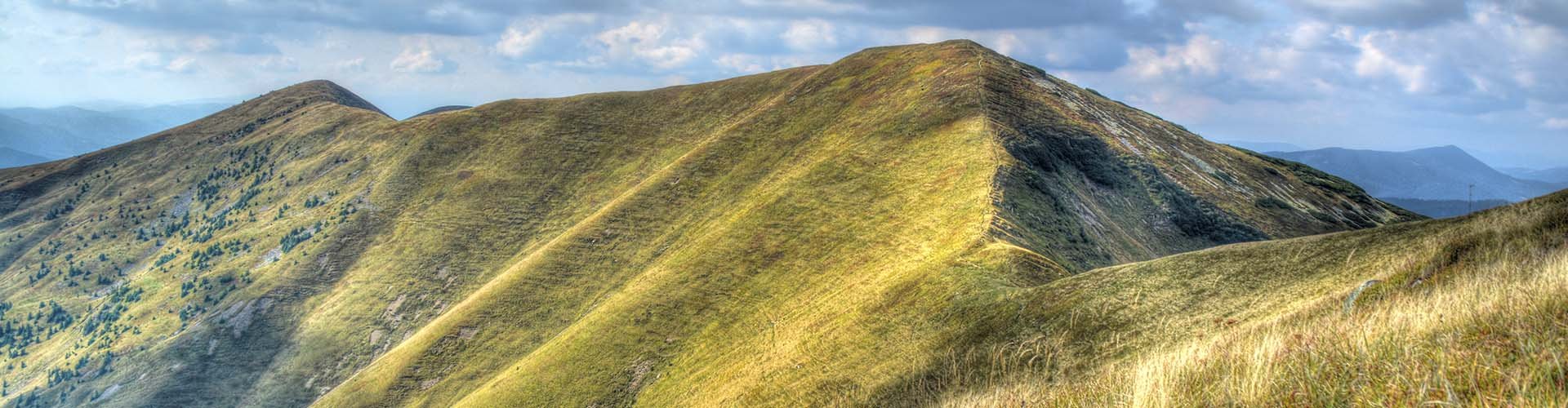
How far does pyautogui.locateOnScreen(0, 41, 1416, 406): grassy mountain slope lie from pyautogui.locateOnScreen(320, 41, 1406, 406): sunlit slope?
0.41m

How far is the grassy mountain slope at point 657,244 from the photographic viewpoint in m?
67.3

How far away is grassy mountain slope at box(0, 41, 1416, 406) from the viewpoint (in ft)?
221

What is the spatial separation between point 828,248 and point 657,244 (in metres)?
38.0

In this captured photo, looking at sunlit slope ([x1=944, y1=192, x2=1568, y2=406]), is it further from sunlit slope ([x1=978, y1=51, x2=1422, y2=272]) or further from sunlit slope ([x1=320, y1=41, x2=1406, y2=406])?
sunlit slope ([x1=978, y1=51, x2=1422, y2=272])

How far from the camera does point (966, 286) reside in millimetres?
52406

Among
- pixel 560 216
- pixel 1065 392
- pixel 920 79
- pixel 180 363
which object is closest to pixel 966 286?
pixel 1065 392

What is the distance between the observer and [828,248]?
8406 cm

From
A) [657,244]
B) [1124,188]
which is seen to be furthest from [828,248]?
[1124,188]

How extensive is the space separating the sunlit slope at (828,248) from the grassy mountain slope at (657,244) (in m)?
0.41

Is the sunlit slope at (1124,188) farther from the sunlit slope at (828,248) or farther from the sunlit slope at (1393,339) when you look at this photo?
the sunlit slope at (1393,339)

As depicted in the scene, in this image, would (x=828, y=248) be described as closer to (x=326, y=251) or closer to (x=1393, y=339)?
(x=1393, y=339)

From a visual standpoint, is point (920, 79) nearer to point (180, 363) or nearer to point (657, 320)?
point (657, 320)

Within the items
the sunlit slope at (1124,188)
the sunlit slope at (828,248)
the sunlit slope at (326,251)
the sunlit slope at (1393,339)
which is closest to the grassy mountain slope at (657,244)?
the sunlit slope at (828,248)

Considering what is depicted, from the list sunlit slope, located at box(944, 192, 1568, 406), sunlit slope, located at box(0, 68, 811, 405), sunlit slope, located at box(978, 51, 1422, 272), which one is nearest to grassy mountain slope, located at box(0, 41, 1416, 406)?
sunlit slope, located at box(978, 51, 1422, 272)
